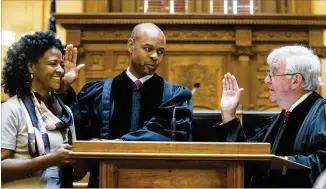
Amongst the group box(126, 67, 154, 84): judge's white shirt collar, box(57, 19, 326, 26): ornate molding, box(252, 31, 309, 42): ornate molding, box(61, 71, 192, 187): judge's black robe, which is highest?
box(57, 19, 326, 26): ornate molding

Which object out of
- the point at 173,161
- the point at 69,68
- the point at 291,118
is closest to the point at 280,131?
the point at 291,118

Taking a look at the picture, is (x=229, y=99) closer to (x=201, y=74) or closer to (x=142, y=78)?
(x=142, y=78)

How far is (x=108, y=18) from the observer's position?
288 inches

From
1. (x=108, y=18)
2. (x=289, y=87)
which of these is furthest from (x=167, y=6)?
(x=289, y=87)

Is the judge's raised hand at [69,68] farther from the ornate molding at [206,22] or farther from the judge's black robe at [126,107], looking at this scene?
the ornate molding at [206,22]

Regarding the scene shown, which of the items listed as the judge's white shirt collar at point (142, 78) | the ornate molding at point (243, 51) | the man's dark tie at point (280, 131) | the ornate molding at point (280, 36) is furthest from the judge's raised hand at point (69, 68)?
the ornate molding at point (280, 36)

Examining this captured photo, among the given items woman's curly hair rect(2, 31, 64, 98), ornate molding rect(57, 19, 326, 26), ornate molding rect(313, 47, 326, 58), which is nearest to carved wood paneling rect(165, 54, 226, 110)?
ornate molding rect(57, 19, 326, 26)

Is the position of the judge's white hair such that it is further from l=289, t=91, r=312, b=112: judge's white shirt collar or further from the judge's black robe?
the judge's black robe

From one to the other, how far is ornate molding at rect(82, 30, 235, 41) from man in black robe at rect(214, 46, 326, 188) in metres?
3.79

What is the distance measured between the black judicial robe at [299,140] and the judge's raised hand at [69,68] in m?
0.92

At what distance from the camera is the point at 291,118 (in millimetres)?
3402

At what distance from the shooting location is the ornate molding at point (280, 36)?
7.38m

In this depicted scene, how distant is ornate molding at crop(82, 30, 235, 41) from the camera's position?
7352 mm

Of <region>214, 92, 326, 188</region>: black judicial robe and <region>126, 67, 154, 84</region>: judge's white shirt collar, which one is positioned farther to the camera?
<region>126, 67, 154, 84</region>: judge's white shirt collar
